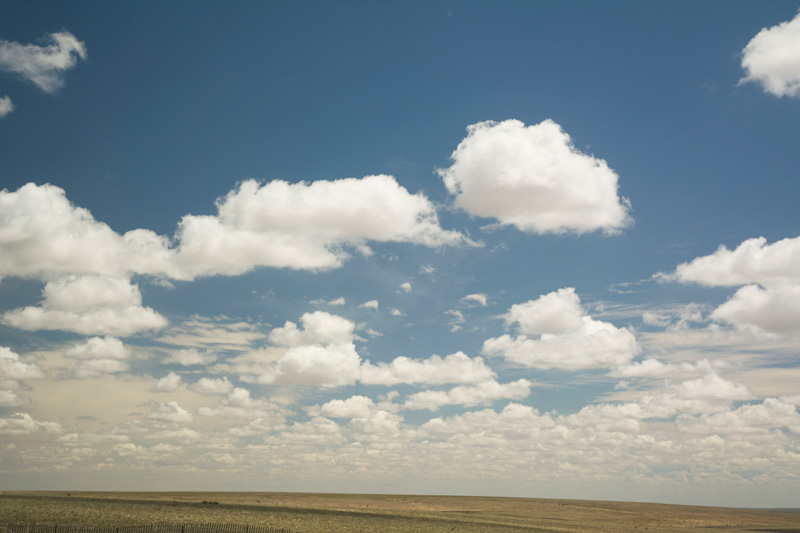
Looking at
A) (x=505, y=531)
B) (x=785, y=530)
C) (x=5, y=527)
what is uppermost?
(x=5, y=527)

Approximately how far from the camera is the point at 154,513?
7994 centimetres

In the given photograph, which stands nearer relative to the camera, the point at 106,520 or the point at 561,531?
the point at 106,520

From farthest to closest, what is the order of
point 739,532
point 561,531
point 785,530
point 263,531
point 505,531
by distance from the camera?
1. point 785,530
2. point 739,532
3. point 561,531
4. point 505,531
5. point 263,531

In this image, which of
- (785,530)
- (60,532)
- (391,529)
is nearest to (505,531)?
(391,529)

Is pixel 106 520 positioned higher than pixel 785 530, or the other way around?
pixel 106 520

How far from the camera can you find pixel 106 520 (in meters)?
67.8

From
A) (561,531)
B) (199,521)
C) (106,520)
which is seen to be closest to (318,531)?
(199,521)

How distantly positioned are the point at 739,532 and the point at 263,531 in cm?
9538

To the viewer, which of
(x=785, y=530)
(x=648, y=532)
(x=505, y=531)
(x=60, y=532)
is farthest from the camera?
(x=785, y=530)

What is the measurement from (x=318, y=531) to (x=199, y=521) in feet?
52.3

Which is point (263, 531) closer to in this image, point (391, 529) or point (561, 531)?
point (391, 529)

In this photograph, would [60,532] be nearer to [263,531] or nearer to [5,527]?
[5,527]

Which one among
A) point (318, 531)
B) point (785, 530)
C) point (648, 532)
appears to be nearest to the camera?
point (318, 531)

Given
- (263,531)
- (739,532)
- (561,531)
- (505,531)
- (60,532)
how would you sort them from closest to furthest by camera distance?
1. (60,532)
2. (263,531)
3. (505,531)
4. (561,531)
5. (739,532)
